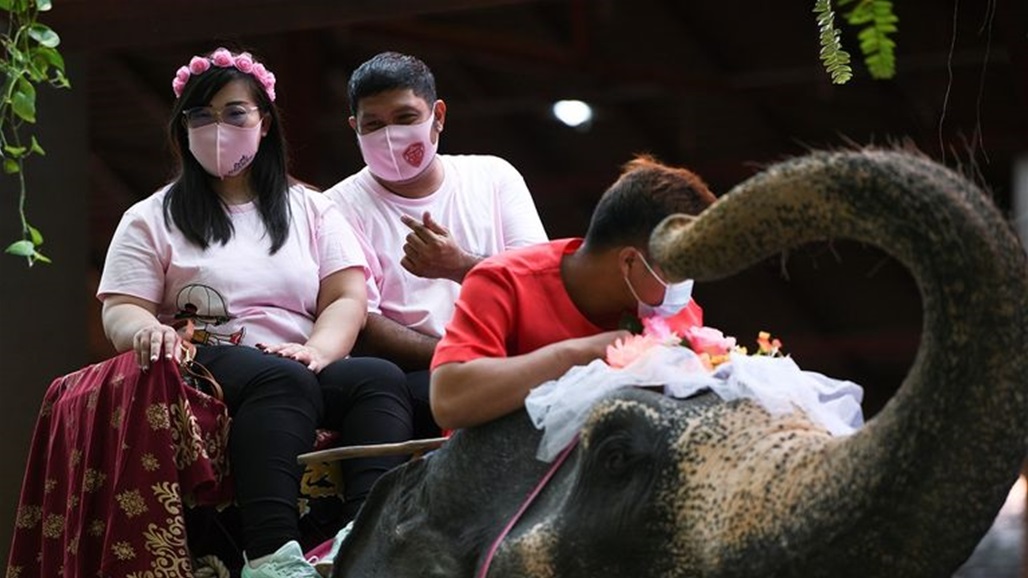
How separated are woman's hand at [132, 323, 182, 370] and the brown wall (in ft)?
11.8

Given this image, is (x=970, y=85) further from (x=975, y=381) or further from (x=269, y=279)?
(x=975, y=381)

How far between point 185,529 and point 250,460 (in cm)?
18

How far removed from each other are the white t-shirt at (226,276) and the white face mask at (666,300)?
46.4 inches

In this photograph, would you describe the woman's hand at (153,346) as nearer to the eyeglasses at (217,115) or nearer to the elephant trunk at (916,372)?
the eyeglasses at (217,115)

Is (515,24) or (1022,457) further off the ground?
(515,24)

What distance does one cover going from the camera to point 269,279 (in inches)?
173

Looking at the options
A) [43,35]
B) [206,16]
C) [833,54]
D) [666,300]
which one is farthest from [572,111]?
[666,300]

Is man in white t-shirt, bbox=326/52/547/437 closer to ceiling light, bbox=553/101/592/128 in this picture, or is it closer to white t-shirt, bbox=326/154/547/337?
white t-shirt, bbox=326/154/547/337

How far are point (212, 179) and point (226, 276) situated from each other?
28 centimetres

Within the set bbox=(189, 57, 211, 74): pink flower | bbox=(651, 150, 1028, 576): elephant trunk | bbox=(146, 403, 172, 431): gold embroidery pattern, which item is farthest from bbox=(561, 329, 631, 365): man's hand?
bbox=(189, 57, 211, 74): pink flower

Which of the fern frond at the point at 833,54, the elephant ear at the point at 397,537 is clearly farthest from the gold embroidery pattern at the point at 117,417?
the fern frond at the point at 833,54

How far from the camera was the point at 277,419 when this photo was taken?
404 centimetres

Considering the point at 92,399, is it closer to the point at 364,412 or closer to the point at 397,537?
the point at 364,412

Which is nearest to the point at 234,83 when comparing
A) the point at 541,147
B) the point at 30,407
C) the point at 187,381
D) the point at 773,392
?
the point at 187,381
